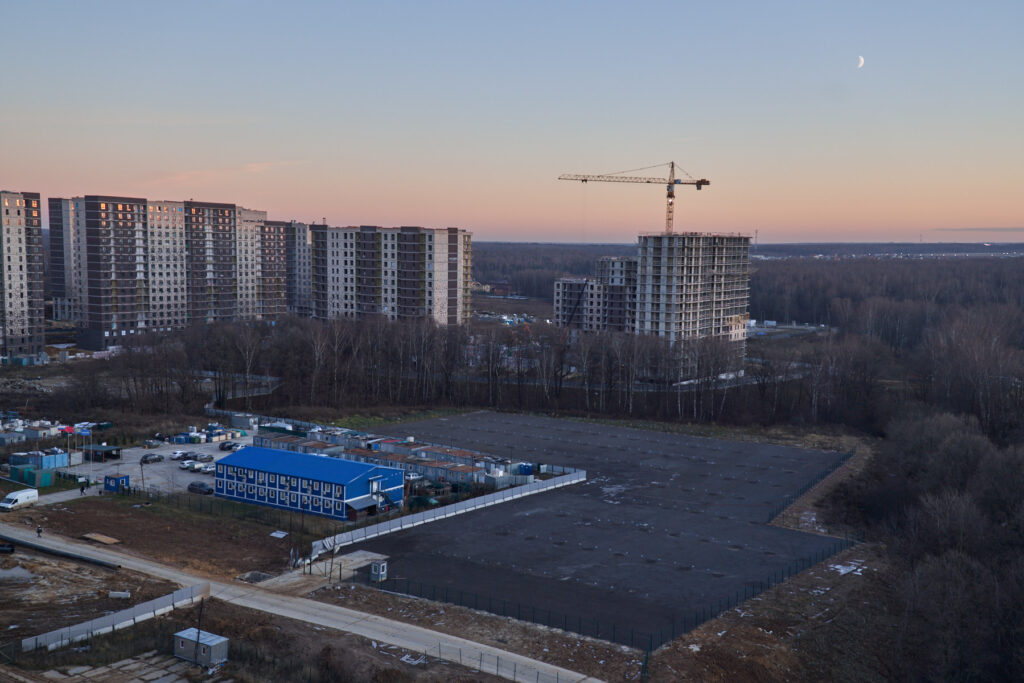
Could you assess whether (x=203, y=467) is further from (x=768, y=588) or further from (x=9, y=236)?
(x=9, y=236)

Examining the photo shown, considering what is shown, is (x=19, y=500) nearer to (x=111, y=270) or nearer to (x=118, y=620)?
(x=118, y=620)

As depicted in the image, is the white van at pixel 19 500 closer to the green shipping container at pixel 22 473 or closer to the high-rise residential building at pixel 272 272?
the green shipping container at pixel 22 473

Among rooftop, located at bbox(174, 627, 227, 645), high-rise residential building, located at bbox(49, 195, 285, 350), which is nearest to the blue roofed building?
rooftop, located at bbox(174, 627, 227, 645)

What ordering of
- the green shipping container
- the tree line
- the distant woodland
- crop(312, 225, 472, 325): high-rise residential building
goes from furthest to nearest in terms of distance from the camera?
the distant woodland → crop(312, 225, 472, 325): high-rise residential building → the tree line → the green shipping container

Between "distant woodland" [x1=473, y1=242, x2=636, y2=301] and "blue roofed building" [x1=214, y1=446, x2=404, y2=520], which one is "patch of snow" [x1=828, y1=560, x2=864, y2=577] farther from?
"distant woodland" [x1=473, y1=242, x2=636, y2=301]

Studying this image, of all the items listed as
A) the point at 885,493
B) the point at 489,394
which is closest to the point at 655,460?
the point at 885,493

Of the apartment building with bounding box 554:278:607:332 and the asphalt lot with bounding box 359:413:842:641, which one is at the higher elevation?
the apartment building with bounding box 554:278:607:332
